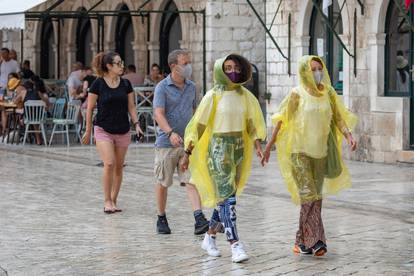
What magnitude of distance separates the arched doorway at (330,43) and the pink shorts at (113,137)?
24.4ft

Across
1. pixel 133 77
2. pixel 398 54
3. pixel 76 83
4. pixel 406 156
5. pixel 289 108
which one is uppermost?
pixel 398 54

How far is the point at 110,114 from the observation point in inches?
483

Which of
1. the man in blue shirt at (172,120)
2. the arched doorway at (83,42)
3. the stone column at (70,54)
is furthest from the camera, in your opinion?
the stone column at (70,54)

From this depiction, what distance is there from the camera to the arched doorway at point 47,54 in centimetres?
3206

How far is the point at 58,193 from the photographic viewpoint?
14.3 metres

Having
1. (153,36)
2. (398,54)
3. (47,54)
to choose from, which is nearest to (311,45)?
(398,54)

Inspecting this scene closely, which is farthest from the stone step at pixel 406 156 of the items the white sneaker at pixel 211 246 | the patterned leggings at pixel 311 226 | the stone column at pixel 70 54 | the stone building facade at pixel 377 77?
→ the stone column at pixel 70 54

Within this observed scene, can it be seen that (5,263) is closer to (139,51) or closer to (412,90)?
(412,90)

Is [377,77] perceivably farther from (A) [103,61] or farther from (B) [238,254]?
(B) [238,254]

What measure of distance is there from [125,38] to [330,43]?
9170 mm

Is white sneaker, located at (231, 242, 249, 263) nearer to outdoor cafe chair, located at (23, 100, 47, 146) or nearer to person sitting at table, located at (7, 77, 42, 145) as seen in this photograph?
outdoor cafe chair, located at (23, 100, 47, 146)

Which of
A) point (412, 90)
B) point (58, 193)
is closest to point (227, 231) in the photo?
point (58, 193)

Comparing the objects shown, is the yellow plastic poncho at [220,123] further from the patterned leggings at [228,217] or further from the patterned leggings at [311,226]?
the patterned leggings at [311,226]

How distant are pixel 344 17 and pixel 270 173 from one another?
3468 millimetres
